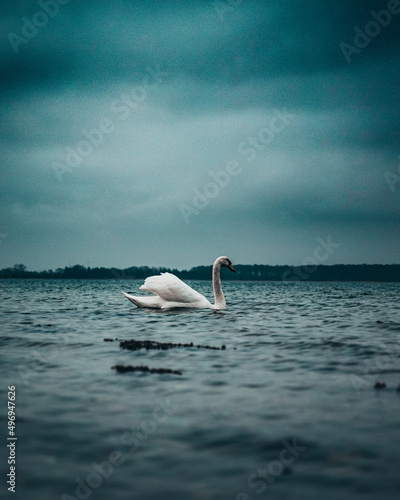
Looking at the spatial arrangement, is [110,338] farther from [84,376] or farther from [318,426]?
[318,426]

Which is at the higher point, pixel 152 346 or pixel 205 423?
pixel 152 346

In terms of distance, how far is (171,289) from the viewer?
1902cm

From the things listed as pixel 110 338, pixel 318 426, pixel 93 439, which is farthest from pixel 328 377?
pixel 110 338

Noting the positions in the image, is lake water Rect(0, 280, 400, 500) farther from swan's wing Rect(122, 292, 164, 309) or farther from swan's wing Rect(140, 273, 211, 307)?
swan's wing Rect(122, 292, 164, 309)

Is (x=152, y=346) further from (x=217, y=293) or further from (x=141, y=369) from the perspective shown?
(x=217, y=293)

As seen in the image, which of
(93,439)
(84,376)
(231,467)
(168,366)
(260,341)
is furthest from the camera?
(260,341)

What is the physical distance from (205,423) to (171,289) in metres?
13.1

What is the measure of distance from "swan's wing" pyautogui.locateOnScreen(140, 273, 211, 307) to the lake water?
7318 mm

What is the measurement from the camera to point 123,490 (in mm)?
4312

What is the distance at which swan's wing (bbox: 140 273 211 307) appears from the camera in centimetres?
1900

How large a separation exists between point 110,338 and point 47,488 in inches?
343

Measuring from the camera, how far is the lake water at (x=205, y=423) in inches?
175

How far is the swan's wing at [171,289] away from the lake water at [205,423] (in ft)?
24.0

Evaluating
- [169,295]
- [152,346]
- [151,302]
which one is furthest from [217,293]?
[152,346]
